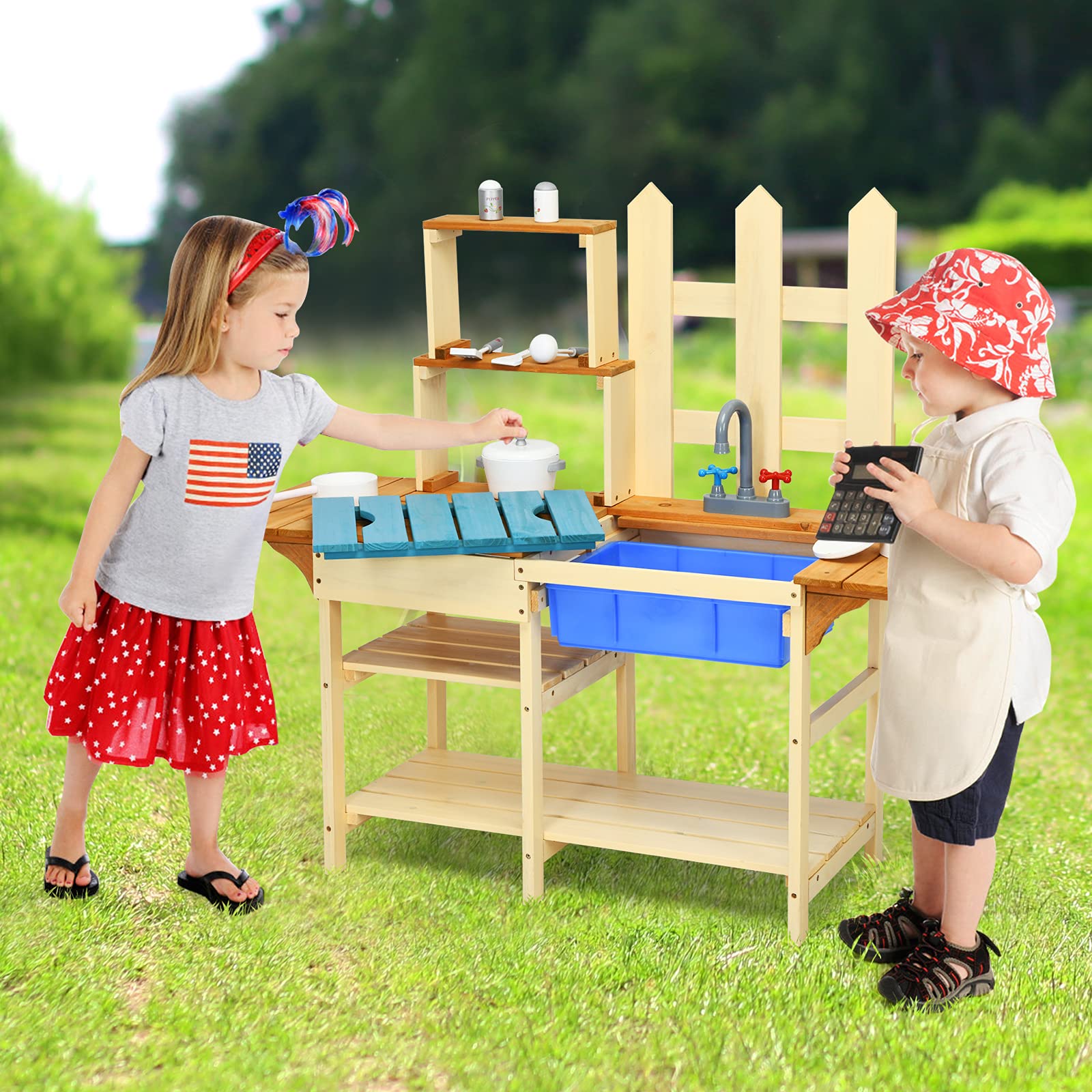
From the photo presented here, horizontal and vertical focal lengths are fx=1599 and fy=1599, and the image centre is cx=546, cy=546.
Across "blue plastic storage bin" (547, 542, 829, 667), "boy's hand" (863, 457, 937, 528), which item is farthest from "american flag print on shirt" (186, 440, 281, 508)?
"boy's hand" (863, 457, 937, 528)

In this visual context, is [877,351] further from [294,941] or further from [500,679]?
[294,941]

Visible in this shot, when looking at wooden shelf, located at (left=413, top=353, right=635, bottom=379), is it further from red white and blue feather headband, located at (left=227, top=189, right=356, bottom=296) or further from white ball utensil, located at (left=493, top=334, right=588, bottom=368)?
red white and blue feather headband, located at (left=227, top=189, right=356, bottom=296)

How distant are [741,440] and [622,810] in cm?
92

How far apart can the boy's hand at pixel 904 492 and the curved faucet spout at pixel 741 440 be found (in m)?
0.69

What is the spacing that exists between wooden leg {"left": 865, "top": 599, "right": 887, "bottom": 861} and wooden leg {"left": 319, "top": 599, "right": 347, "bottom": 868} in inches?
49.2

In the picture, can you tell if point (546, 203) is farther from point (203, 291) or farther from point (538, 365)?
point (203, 291)

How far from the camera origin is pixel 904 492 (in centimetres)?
291

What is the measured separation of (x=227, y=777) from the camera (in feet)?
14.9

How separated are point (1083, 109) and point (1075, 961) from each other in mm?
12089

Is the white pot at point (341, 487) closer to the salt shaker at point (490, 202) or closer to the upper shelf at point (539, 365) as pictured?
the upper shelf at point (539, 365)

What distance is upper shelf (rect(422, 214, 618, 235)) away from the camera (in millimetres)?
3744

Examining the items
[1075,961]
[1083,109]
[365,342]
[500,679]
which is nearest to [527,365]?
[500,679]

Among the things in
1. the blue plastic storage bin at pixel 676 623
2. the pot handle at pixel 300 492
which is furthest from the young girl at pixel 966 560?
the pot handle at pixel 300 492

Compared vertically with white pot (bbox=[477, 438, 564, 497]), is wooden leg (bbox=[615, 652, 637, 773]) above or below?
below
